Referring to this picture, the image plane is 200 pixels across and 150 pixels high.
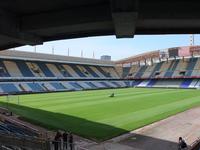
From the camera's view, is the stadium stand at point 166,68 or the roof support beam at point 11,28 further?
the stadium stand at point 166,68

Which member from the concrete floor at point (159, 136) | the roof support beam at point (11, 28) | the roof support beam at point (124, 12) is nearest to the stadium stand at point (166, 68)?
the concrete floor at point (159, 136)

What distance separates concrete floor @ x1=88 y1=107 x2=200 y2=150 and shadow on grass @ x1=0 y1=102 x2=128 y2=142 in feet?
4.23

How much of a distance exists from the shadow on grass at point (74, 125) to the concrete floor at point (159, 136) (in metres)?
1.29

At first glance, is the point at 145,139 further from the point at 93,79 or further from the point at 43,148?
the point at 93,79

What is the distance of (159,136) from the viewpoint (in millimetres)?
22312

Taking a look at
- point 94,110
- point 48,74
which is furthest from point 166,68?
point 94,110

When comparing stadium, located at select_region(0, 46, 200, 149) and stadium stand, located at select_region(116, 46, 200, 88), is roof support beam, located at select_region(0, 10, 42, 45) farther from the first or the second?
stadium stand, located at select_region(116, 46, 200, 88)

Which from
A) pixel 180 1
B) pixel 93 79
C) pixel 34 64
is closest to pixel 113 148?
pixel 180 1

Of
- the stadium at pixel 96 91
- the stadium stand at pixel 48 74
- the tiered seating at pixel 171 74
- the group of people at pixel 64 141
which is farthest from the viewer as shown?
the tiered seating at pixel 171 74

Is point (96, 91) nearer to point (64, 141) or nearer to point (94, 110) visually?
point (94, 110)

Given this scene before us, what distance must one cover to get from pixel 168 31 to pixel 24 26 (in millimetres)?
5650

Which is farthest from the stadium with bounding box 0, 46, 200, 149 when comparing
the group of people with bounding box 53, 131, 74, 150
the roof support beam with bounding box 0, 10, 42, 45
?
the roof support beam with bounding box 0, 10, 42, 45

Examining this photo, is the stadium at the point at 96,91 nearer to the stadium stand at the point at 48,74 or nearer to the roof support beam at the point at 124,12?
the stadium stand at the point at 48,74

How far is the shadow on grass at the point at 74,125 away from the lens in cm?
2296
